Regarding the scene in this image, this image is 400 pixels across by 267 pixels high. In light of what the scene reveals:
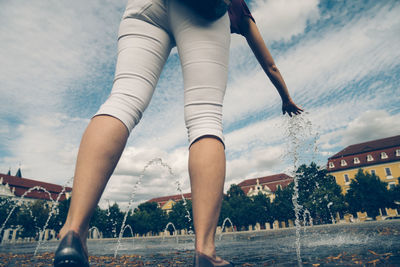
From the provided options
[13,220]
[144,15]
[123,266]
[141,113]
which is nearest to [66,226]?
[141,113]

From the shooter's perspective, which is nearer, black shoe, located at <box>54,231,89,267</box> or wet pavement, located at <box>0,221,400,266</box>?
black shoe, located at <box>54,231,89,267</box>

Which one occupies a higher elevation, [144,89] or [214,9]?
[214,9]

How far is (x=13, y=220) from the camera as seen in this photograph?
137 feet

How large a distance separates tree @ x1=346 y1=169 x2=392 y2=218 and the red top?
135 ft

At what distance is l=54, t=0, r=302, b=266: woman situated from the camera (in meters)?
0.97

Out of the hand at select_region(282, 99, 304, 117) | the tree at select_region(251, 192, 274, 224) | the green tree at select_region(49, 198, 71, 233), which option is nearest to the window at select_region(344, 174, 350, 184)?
the tree at select_region(251, 192, 274, 224)

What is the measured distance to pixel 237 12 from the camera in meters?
1.58

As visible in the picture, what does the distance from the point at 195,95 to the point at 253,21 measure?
0.73m

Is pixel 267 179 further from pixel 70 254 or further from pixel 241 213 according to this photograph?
pixel 70 254

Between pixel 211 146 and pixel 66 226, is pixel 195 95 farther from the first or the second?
pixel 66 226

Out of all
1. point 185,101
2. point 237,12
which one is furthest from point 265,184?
point 185,101

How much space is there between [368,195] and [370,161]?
1602 centimetres

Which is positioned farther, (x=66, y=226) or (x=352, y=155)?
(x=352, y=155)

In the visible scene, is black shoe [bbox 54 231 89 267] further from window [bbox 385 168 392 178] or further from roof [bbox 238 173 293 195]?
roof [bbox 238 173 293 195]
